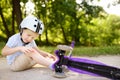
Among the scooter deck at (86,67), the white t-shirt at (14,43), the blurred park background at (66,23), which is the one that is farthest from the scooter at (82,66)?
the blurred park background at (66,23)

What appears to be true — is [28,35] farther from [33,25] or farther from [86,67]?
[86,67]

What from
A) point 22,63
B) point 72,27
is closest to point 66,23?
point 72,27

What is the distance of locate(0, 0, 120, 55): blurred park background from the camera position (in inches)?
718

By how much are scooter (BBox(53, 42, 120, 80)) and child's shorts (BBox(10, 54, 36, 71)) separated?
57 cm

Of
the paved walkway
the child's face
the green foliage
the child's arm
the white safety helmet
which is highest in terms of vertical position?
the white safety helmet

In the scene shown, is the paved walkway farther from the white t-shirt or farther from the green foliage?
the green foliage

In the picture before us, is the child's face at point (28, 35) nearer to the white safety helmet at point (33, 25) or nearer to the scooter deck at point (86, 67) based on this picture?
the white safety helmet at point (33, 25)

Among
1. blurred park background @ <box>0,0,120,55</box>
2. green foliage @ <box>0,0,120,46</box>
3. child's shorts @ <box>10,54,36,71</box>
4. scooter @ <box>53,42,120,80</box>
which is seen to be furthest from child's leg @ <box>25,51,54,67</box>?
green foliage @ <box>0,0,120,46</box>

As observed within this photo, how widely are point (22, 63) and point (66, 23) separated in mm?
20353

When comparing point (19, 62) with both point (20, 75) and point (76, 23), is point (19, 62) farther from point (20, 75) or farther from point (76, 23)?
point (76, 23)

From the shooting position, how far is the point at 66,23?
2492 centimetres

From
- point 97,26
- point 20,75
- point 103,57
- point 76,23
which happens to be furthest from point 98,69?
point 97,26

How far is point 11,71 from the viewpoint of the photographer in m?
4.92

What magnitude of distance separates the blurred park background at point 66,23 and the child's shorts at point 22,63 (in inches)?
437
